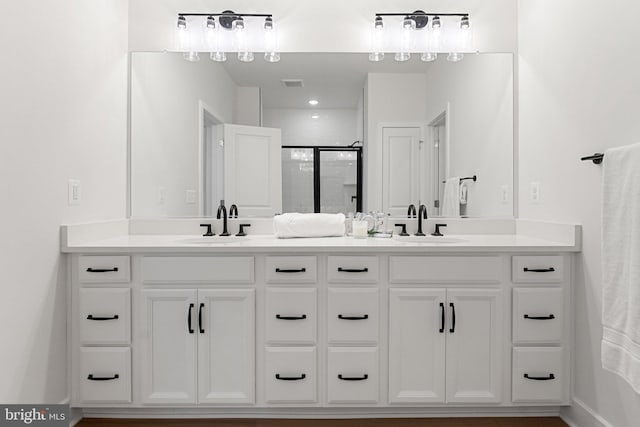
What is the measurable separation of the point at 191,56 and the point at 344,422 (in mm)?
2238

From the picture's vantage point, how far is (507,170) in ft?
8.63

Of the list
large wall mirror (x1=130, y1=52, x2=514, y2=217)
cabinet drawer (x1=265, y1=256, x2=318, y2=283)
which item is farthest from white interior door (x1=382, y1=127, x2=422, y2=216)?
cabinet drawer (x1=265, y1=256, x2=318, y2=283)

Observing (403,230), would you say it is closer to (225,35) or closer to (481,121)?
(481,121)

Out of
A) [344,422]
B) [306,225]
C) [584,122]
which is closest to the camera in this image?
[584,122]

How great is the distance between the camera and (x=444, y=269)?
2020 millimetres

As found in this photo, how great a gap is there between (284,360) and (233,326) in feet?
0.95

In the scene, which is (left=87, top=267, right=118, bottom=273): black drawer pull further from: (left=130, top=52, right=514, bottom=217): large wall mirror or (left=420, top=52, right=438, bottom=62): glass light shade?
(left=420, top=52, right=438, bottom=62): glass light shade

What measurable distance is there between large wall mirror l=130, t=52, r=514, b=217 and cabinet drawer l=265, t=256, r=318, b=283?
67 centimetres

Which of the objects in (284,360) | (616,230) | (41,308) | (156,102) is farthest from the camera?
(156,102)

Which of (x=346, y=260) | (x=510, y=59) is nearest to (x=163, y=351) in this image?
(x=346, y=260)

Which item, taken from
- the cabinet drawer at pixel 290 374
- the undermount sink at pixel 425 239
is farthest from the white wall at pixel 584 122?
the cabinet drawer at pixel 290 374

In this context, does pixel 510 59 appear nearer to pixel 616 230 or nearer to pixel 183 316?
pixel 616 230

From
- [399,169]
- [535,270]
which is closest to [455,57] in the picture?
[399,169]

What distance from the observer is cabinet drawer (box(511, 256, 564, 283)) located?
2.02 meters
